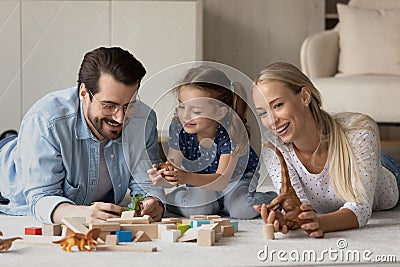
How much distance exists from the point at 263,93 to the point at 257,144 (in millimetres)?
124

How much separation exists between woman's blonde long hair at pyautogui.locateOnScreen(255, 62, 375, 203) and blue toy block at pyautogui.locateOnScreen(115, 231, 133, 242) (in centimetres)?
55

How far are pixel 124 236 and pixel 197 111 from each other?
38 centimetres

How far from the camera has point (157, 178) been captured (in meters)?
1.87

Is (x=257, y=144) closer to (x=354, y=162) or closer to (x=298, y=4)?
(x=354, y=162)

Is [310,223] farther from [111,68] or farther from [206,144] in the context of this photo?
[111,68]

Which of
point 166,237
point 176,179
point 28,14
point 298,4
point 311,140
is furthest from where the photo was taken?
point 298,4

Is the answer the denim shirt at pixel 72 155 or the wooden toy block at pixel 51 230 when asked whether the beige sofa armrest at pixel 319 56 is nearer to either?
the denim shirt at pixel 72 155

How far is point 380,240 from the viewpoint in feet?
5.55

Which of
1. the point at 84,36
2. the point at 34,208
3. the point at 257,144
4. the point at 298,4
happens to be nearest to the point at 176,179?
the point at 257,144

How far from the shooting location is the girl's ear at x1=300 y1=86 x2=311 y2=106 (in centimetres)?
198

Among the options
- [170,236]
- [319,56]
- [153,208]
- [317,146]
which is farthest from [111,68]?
[319,56]

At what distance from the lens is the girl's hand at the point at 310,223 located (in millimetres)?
1682

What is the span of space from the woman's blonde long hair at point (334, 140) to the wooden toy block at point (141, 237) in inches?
20.2

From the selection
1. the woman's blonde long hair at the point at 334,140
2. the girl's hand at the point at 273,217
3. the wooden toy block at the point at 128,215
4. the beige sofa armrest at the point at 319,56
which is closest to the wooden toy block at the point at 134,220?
the wooden toy block at the point at 128,215
